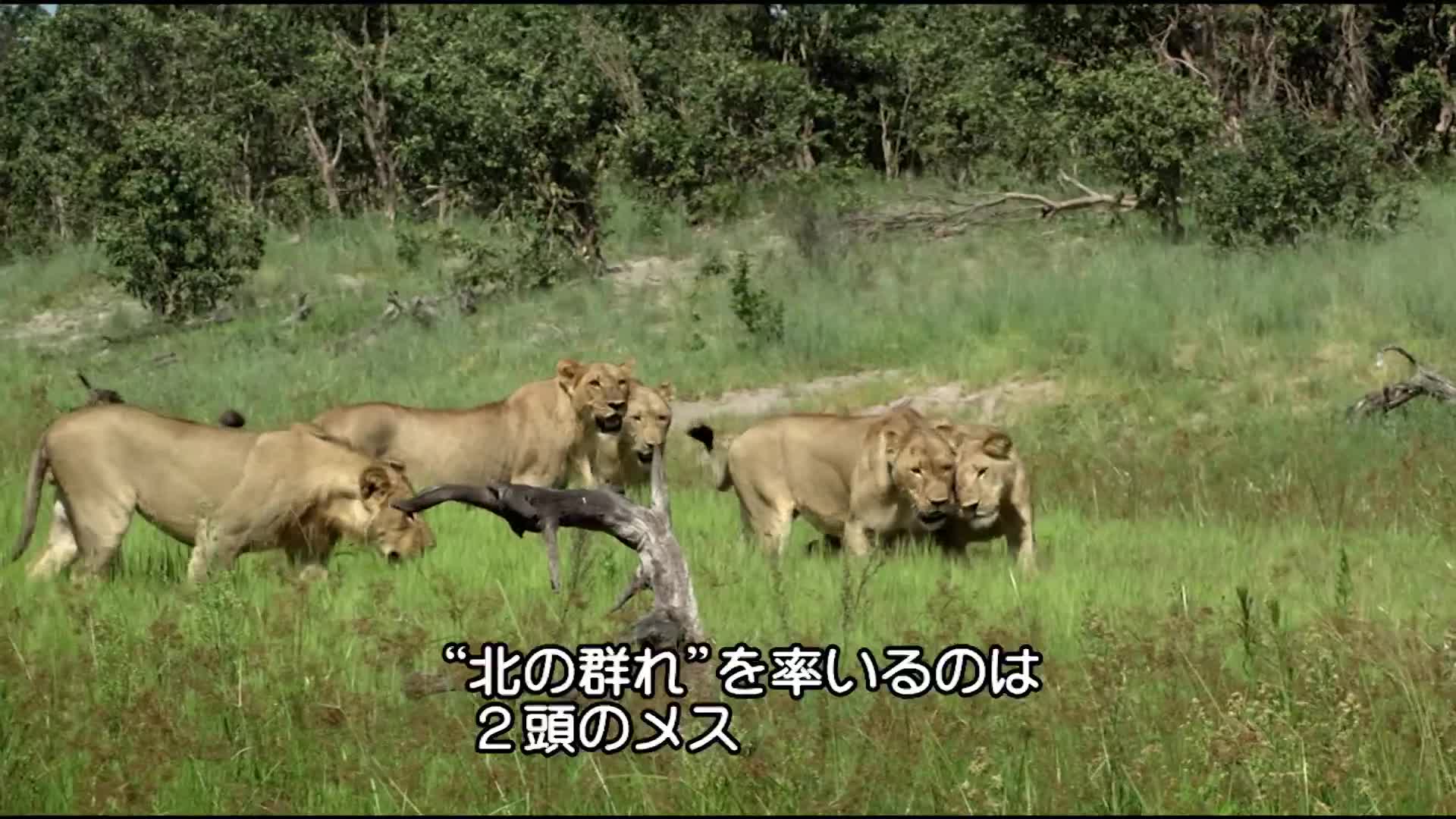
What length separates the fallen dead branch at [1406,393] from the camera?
1294 centimetres

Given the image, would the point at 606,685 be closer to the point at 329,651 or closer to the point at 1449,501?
the point at 329,651

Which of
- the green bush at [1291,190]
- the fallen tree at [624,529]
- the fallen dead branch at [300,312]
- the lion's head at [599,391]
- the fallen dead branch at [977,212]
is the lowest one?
the fallen dead branch at [300,312]

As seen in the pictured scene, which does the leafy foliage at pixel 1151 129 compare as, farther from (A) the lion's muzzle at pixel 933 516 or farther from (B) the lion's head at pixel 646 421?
(A) the lion's muzzle at pixel 933 516

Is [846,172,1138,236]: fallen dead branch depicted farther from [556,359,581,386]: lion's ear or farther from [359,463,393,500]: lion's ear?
[359,463,393,500]: lion's ear

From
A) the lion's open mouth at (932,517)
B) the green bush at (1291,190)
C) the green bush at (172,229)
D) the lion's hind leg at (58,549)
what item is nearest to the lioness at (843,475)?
the lion's open mouth at (932,517)

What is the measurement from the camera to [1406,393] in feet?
43.3

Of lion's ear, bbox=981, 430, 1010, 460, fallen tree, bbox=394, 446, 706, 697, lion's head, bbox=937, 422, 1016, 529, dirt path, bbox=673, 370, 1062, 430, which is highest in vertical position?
fallen tree, bbox=394, 446, 706, 697

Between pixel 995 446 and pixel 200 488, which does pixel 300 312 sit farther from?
Answer: pixel 995 446

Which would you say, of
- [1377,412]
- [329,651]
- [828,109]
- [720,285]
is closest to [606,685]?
[329,651]

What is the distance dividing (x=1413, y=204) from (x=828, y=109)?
11.9 metres

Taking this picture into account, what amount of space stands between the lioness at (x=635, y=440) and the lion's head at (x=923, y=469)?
2.37 metres

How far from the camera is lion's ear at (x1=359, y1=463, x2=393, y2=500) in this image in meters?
9.00

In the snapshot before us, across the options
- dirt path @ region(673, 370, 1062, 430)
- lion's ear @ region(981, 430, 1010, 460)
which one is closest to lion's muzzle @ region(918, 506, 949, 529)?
lion's ear @ region(981, 430, 1010, 460)

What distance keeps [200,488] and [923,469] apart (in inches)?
131
